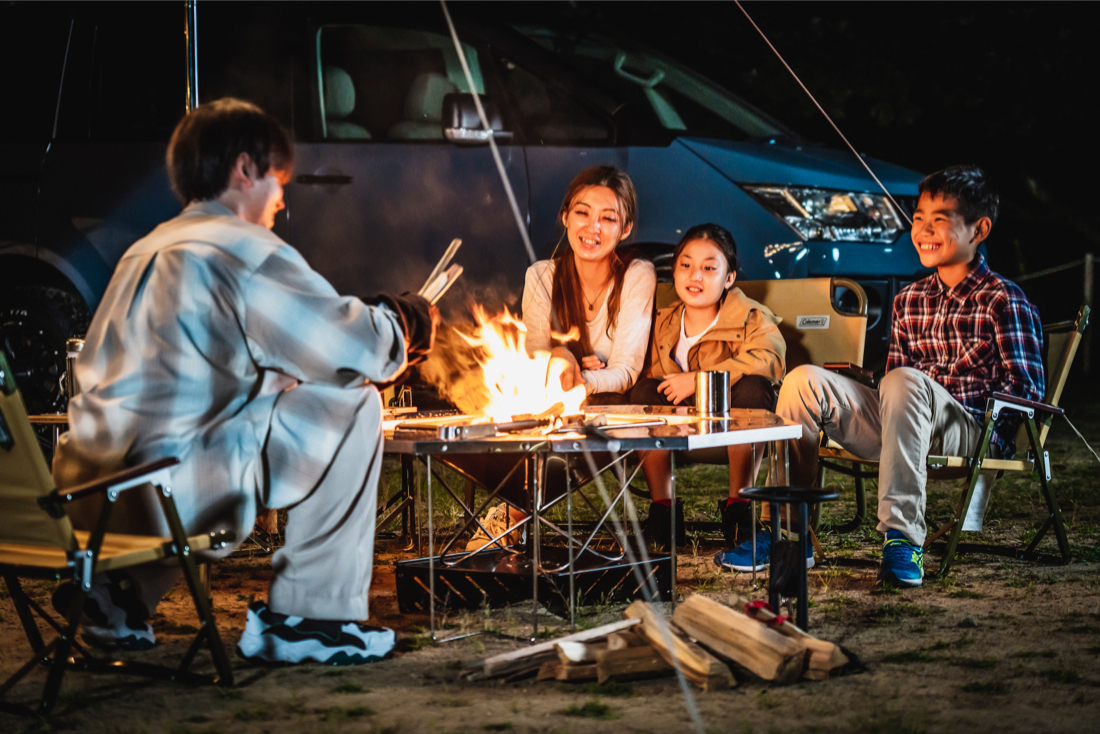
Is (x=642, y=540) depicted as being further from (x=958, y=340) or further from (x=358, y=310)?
(x=358, y=310)

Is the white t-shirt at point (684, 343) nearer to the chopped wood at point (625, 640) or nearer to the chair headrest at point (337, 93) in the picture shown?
the chopped wood at point (625, 640)

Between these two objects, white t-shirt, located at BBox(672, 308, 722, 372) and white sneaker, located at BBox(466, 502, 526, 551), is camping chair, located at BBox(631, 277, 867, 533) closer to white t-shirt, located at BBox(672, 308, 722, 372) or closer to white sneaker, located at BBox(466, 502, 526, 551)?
white t-shirt, located at BBox(672, 308, 722, 372)

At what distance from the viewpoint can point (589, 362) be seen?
4.64m

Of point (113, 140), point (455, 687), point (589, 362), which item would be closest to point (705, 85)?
point (589, 362)

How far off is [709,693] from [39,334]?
14.6 ft

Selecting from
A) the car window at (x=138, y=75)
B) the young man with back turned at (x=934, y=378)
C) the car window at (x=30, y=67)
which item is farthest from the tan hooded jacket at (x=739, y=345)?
the car window at (x=30, y=67)

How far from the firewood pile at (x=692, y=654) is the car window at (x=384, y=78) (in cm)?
343

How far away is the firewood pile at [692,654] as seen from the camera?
106 inches

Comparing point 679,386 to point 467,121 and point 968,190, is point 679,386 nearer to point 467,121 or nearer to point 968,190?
point 968,190

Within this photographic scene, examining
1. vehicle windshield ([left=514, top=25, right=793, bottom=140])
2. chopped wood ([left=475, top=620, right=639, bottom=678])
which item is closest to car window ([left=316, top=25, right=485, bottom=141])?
vehicle windshield ([left=514, top=25, right=793, bottom=140])

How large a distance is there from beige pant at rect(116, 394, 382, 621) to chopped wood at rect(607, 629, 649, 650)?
2.07ft

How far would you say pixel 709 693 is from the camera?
2.65 m

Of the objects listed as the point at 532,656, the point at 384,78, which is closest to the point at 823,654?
the point at 532,656

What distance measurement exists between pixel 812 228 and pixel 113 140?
3436mm
